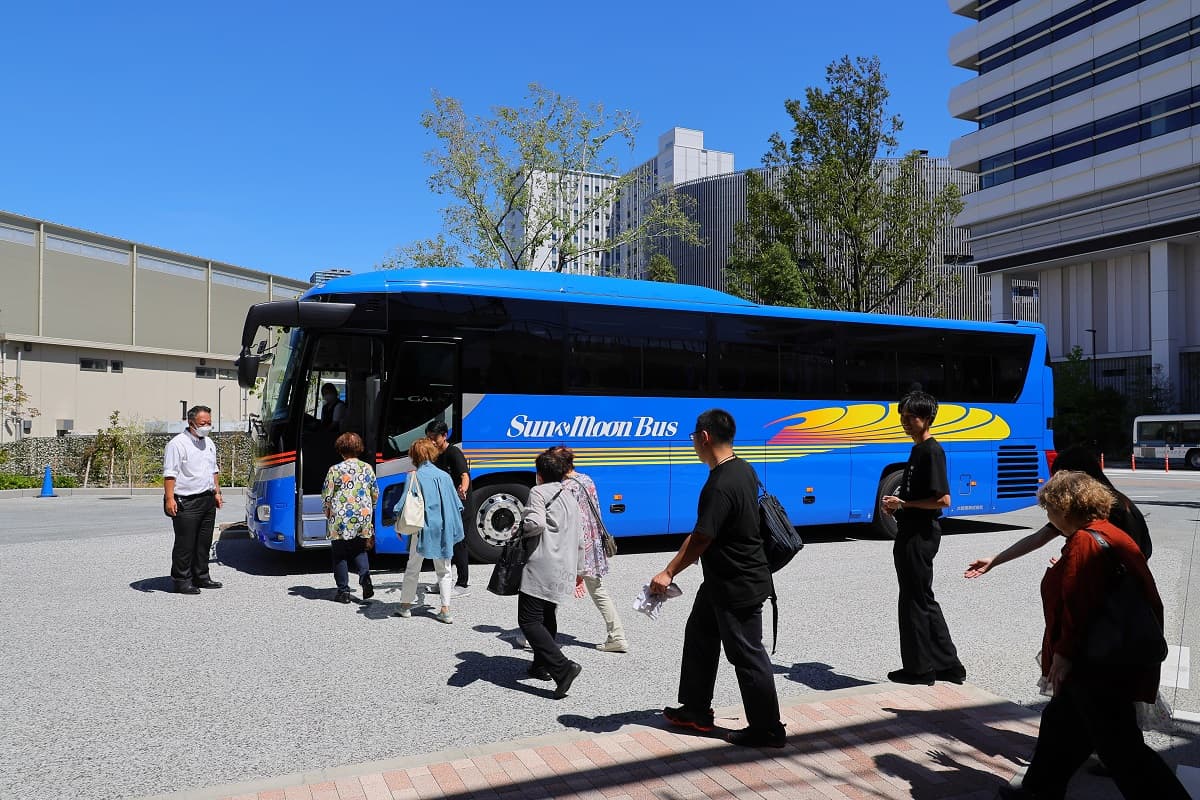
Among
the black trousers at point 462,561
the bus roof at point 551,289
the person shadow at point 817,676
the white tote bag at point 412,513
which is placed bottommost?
the person shadow at point 817,676

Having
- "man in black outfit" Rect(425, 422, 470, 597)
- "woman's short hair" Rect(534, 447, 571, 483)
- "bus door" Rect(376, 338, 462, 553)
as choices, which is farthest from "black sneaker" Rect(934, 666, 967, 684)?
"bus door" Rect(376, 338, 462, 553)

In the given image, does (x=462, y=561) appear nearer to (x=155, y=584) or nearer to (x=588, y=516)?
(x=155, y=584)

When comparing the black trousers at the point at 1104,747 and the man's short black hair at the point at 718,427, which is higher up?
the man's short black hair at the point at 718,427

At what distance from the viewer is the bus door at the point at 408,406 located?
9.98 metres

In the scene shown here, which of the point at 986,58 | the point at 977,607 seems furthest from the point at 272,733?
the point at 986,58

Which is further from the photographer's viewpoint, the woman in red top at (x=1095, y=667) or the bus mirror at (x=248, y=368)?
the bus mirror at (x=248, y=368)

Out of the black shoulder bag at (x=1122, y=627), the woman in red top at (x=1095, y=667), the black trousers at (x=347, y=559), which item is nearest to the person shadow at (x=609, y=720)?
the woman in red top at (x=1095, y=667)

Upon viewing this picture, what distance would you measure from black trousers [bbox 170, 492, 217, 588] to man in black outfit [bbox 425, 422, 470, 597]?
2.28 meters

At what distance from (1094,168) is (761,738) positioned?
176 ft

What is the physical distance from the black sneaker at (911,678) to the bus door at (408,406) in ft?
19.4

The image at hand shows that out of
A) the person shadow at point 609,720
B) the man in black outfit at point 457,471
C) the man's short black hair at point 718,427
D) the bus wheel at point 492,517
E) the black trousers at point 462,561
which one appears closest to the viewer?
the man's short black hair at point 718,427

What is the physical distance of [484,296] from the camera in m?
10.7

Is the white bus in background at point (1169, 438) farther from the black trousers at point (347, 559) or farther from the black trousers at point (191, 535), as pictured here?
the black trousers at point (191, 535)

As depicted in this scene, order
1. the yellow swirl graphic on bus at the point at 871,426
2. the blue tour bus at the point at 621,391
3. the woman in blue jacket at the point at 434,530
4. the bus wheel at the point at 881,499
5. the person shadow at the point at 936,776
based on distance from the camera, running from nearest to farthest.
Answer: the person shadow at the point at 936,776 → the woman in blue jacket at the point at 434,530 → the blue tour bus at the point at 621,391 → the yellow swirl graphic on bus at the point at 871,426 → the bus wheel at the point at 881,499
